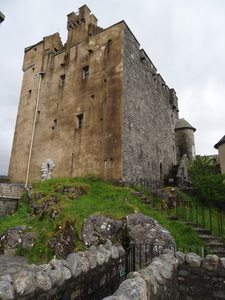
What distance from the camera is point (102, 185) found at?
13414mm

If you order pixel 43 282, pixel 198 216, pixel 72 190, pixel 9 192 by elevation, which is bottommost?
pixel 43 282

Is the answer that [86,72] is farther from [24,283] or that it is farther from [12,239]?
[24,283]

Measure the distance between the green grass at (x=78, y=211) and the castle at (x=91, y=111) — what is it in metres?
2.28

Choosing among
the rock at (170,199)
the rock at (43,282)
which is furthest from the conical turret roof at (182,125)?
→ the rock at (43,282)

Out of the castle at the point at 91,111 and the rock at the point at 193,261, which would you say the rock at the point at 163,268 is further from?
the castle at the point at 91,111

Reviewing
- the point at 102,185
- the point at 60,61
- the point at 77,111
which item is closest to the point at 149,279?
the point at 102,185

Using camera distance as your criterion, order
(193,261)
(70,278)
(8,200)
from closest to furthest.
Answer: (70,278), (193,261), (8,200)

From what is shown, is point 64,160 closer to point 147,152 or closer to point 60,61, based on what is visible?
point 147,152

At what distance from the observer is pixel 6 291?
9.11 feet

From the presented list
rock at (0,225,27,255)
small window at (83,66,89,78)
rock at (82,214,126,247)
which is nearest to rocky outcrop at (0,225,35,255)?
rock at (0,225,27,255)

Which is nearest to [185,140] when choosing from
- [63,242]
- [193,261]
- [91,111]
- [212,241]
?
[91,111]

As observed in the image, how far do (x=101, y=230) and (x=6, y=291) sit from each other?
5415 mm

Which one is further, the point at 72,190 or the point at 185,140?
the point at 185,140

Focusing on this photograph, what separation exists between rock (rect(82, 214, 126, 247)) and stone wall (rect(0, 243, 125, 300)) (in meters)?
2.32
